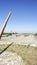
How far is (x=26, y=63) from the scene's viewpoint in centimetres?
1312

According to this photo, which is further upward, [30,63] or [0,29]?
[0,29]

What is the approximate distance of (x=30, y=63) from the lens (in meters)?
13.1

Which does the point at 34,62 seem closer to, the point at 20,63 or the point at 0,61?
the point at 20,63

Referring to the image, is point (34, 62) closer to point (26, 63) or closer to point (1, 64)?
point (26, 63)

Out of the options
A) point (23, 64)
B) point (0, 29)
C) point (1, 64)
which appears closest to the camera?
point (0, 29)

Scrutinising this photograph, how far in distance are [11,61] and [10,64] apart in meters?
0.81

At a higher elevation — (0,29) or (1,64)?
(0,29)

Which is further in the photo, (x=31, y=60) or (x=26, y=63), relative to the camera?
(x=31, y=60)

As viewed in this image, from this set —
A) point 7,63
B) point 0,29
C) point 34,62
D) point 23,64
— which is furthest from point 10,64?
point 0,29

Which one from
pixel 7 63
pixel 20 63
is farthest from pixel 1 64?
pixel 20 63

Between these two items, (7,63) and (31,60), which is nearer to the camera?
(7,63)

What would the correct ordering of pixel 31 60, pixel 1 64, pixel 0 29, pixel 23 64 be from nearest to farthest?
pixel 0 29, pixel 1 64, pixel 23 64, pixel 31 60

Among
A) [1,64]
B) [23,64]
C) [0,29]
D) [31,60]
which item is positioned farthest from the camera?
[31,60]

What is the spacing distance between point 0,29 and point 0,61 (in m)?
7.69
